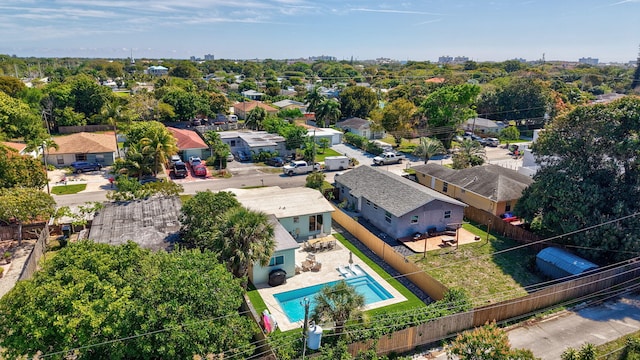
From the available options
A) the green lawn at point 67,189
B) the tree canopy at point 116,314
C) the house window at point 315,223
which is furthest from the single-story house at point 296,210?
the green lawn at point 67,189

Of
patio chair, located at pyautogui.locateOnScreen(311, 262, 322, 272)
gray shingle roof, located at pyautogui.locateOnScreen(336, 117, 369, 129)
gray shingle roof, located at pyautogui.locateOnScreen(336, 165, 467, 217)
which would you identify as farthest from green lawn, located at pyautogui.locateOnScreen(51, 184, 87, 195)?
gray shingle roof, located at pyautogui.locateOnScreen(336, 117, 369, 129)

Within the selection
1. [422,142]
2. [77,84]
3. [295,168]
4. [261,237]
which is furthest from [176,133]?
[261,237]

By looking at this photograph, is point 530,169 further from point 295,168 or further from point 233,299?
point 233,299

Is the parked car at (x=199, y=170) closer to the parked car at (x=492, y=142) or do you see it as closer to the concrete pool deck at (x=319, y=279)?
the concrete pool deck at (x=319, y=279)

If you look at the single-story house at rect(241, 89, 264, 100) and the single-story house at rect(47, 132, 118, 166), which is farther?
the single-story house at rect(241, 89, 264, 100)

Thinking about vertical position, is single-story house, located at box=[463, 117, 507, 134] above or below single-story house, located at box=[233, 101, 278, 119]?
below

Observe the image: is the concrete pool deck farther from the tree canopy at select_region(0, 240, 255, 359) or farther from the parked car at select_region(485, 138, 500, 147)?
the parked car at select_region(485, 138, 500, 147)
